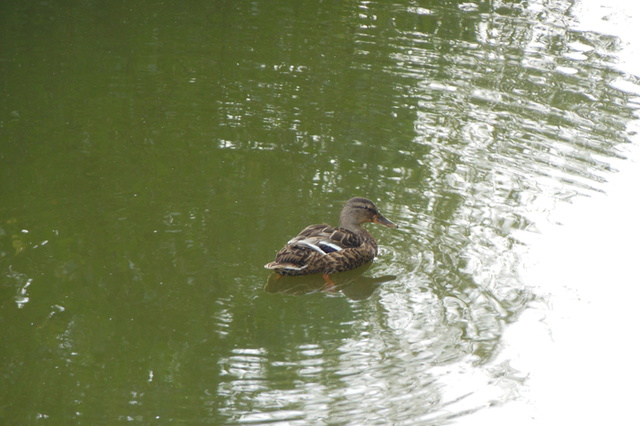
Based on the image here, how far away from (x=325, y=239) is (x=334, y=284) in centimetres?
43

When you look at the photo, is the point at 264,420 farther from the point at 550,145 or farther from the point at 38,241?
the point at 550,145

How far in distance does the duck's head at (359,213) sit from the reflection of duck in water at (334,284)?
0.49m

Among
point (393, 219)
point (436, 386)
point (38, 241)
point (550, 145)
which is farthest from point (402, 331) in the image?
point (550, 145)

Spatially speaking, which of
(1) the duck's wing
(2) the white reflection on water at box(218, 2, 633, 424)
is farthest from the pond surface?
(1) the duck's wing

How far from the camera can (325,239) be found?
767 centimetres

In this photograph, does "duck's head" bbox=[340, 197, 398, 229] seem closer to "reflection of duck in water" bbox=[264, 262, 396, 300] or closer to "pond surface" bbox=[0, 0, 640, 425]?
"pond surface" bbox=[0, 0, 640, 425]

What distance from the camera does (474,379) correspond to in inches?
237

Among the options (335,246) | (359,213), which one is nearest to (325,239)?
(335,246)

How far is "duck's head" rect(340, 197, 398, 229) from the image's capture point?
806 cm

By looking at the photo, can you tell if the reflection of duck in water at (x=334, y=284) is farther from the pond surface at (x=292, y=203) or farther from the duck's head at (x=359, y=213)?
the duck's head at (x=359, y=213)

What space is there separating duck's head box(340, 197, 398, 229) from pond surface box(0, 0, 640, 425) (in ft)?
1.05

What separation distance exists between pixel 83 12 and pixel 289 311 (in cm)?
896

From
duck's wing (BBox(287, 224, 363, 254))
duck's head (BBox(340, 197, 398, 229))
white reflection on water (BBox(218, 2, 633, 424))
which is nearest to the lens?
white reflection on water (BBox(218, 2, 633, 424))

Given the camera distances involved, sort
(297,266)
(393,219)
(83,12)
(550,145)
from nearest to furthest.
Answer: (297,266) < (393,219) < (550,145) < (83,12)
